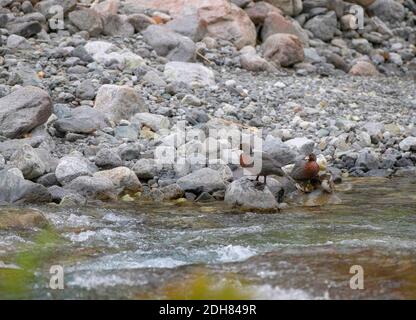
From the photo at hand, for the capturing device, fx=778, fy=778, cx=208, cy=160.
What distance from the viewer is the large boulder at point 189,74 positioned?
12.5 m

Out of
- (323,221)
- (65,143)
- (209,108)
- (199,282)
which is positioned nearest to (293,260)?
(199,282)

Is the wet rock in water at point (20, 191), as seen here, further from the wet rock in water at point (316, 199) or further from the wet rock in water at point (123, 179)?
the wet rock in water at point (316, 199)

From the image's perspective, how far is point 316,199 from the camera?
348 inches

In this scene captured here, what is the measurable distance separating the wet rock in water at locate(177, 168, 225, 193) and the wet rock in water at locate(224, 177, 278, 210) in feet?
1.31

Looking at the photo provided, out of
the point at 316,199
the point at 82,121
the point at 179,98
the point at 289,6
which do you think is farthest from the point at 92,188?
the point at 289,6

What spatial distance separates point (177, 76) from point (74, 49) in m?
1.71

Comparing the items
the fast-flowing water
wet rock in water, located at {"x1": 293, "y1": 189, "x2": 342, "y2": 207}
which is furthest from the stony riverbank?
the fast-flowing water

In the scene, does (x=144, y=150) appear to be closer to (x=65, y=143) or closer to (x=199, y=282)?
(x=65, y=143)

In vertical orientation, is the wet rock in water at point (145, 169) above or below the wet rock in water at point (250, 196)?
below

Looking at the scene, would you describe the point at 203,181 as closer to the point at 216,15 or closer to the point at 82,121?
the point at 82,121

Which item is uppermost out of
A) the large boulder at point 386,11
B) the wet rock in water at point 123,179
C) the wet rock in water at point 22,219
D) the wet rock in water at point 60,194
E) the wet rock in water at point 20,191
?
the wet rock in water at point 22,219

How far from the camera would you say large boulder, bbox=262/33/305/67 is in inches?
591

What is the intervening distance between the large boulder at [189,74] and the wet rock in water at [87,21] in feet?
5.44

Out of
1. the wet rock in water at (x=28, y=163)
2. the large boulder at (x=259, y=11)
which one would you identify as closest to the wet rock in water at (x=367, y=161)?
the wet rock in water at (x=28, y=163)
